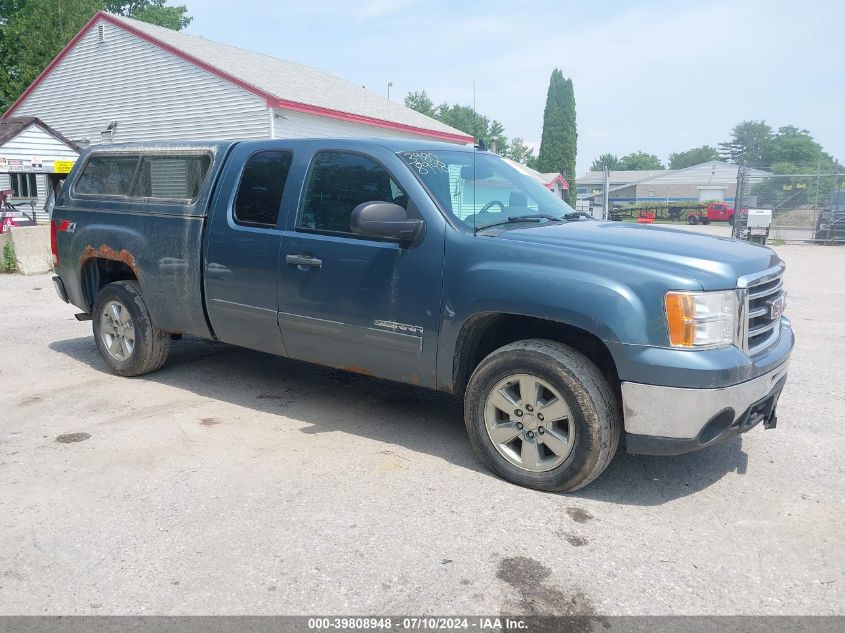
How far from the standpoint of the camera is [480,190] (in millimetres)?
4520

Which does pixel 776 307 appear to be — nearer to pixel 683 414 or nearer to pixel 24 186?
pixel 683 414

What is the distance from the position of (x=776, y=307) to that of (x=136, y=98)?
71.8 feet

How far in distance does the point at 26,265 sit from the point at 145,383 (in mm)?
8406

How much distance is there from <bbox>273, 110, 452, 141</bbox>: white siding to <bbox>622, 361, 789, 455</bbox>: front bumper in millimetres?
15451

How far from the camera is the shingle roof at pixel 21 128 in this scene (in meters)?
21.7

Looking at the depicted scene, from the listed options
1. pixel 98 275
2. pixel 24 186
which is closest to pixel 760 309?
pixel 98 275

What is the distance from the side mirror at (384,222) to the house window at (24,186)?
24.1m

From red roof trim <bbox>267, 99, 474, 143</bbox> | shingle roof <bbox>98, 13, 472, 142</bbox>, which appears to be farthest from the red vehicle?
red roof trim <bbox>267, 99, 474, 143</bbox>

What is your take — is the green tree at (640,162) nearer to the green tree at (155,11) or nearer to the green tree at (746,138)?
the green tree at (746,138)

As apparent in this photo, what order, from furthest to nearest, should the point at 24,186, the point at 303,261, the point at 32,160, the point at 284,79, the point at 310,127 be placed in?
the point at 24,186 < the point at 32,160 < the point at 284,79 < the point at 310,127 < the point at 303,261

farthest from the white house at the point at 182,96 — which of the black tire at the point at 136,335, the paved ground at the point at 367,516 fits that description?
the paved ground at the point at 367,516

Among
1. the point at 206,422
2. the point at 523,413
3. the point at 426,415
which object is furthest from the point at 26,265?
the point at 523,413

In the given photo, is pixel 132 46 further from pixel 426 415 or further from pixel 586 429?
pixel 586 429

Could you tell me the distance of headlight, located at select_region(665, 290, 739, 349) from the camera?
134 inches
